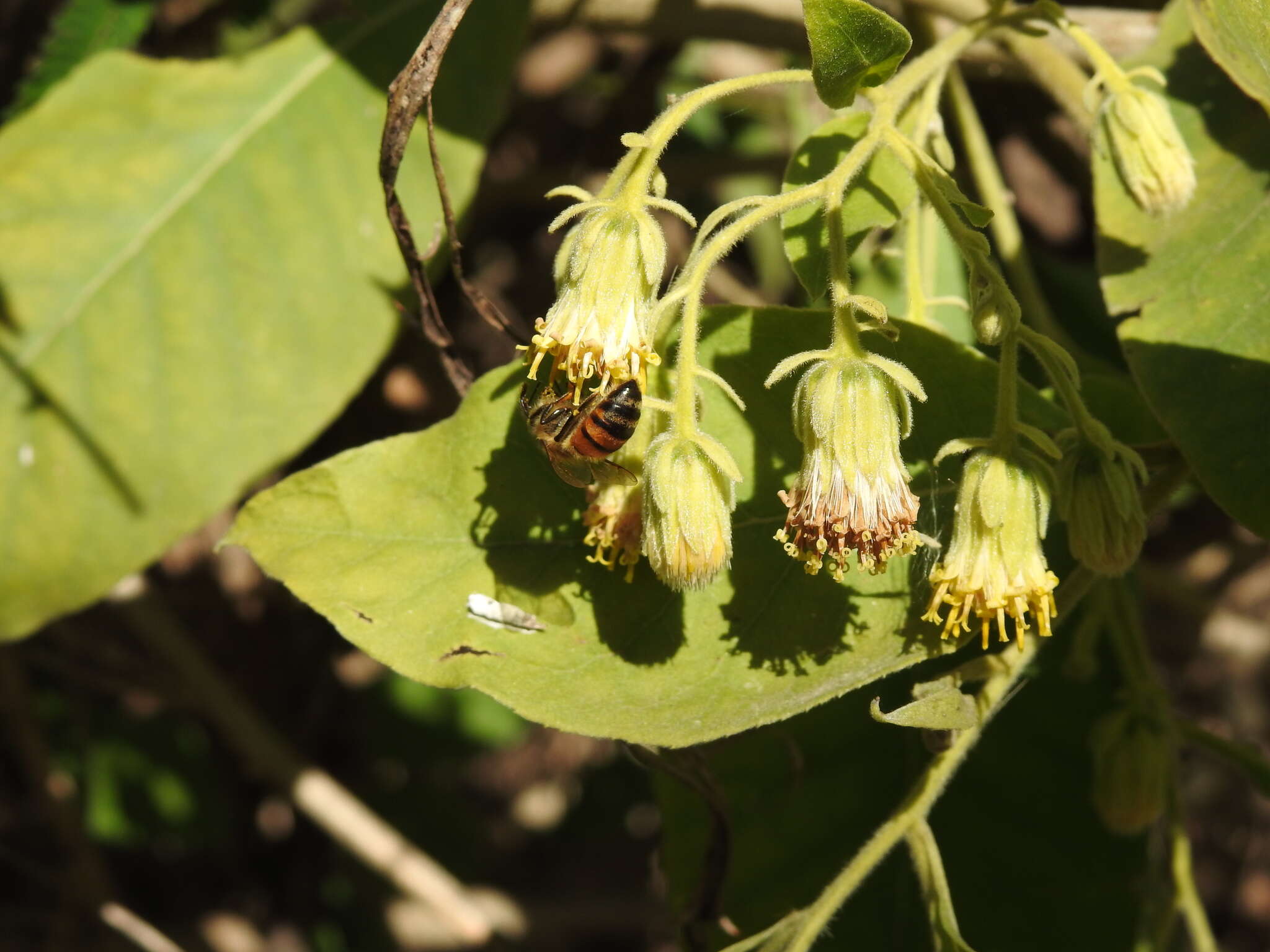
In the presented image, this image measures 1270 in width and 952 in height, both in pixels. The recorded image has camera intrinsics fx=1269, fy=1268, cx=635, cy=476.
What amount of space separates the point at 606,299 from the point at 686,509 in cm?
23

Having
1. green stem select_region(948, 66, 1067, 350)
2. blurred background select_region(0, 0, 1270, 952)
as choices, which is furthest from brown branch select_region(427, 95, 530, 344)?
blurred background select_region(0, 0, 1270, 952)

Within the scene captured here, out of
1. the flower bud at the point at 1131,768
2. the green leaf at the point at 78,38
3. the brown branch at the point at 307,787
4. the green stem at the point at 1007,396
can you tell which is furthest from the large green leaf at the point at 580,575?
the brown branch at the point at 307,787

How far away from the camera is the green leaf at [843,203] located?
134 cm

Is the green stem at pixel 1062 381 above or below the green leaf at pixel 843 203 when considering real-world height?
below

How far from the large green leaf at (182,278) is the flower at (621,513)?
683 millimetres

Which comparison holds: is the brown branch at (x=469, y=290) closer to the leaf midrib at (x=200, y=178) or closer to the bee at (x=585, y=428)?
the bee at (x=585, y=428)

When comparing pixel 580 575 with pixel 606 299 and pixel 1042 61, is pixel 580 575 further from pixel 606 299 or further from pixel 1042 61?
pixel 1042 61

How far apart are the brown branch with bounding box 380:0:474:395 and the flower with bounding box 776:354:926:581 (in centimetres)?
47

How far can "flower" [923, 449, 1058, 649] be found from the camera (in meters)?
1.30

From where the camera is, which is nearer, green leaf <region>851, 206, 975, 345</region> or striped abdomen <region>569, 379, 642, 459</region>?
striped abdomen <region>569, 379, 642, 459</region>

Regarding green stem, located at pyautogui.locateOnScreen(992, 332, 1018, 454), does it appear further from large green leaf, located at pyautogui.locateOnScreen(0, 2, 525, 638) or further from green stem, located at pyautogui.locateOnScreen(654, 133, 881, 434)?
large green leaf, located at pyautogui.locateOnScreen(0, 2, 525, 638)

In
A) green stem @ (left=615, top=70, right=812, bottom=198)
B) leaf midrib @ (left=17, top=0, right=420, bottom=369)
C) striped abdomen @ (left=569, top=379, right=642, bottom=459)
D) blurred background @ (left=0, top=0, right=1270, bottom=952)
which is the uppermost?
green stem @ (left=615, top=70, right=812, bottom=198)

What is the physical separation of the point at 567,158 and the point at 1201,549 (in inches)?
72.3

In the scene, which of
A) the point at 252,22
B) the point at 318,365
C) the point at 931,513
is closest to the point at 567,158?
the point at 252,22
